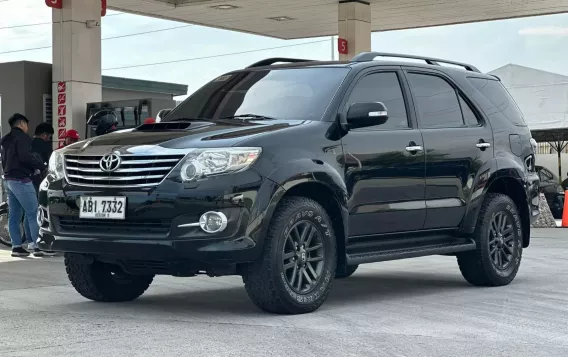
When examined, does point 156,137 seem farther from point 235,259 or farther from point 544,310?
point 544,310

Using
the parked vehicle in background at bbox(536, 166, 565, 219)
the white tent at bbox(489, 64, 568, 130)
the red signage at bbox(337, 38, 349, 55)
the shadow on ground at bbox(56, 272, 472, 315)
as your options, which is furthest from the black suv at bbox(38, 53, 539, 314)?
the white tent at bbox(489, 64, 568, 130)

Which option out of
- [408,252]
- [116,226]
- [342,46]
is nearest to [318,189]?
[408,252]

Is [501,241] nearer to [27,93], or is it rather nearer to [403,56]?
[403,56]

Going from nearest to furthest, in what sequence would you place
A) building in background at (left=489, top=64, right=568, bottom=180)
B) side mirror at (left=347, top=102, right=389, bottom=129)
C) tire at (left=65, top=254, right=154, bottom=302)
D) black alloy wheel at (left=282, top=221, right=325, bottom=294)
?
black alloy wheel at (left=282, top=221, right=325, bottom=294) < side mirror at (left=347, top=102, right=389, bottom=129) < tire at (left=65, top=254, right=154, bottom=302) < building in background at (left=489, top=64, right=568, bottom=180)

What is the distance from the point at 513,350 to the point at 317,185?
210 centimetres

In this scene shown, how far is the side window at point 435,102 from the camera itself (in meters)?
8.98

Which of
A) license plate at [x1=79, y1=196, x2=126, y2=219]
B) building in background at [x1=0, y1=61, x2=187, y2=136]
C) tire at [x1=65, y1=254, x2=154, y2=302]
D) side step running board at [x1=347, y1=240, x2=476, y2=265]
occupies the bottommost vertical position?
tire at [x1=65, y1=254, x2=154, y2=302]

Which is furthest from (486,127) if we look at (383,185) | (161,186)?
(161,186)

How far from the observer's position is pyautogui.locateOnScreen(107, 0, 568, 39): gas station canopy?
23.1 m

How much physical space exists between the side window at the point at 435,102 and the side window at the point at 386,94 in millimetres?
210

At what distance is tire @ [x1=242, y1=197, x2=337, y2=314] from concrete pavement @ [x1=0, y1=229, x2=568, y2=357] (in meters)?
0.13

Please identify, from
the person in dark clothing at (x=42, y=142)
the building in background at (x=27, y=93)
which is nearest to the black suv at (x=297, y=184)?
the person in dark clothing at (x=42, y=142)

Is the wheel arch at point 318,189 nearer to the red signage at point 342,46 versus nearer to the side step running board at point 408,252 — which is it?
the side step running board at point 408,252

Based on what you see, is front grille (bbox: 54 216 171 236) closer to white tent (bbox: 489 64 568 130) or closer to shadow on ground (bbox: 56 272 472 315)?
shadow on ground (bbox: 56 272 472 315)
